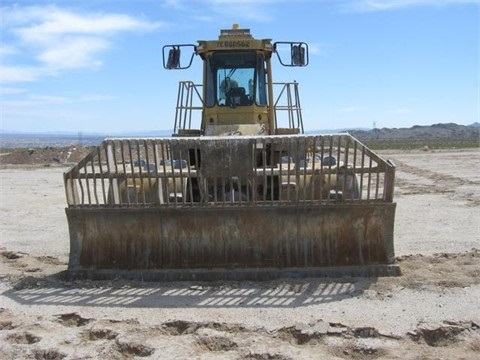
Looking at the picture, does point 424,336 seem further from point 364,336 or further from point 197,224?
point 197,224

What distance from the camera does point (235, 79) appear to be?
359 inches

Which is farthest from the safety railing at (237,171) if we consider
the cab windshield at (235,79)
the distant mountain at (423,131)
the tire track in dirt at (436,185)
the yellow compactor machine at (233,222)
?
the distant mountain at (423,131)

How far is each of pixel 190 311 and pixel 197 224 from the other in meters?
1.30

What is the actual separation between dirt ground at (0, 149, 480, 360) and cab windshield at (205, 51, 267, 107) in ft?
10.9

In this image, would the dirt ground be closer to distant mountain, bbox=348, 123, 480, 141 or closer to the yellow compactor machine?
the yellow compactor machine

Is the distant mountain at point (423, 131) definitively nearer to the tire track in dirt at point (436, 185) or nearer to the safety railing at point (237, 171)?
the tire track in dirt at point (436, 185)

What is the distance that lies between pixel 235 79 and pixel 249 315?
4.69m

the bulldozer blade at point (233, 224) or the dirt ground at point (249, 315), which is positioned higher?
the bulldozer blade at point (233, 224)

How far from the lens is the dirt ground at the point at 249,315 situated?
466cm

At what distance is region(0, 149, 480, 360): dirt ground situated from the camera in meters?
4.66

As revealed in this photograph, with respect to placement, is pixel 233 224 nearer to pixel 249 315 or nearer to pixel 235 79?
pixel 249 315

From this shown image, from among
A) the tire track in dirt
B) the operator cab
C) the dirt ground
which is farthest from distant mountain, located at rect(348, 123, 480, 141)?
the dirt ground

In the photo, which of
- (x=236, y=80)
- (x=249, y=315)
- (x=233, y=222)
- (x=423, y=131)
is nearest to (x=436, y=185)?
(x=236, y=80)

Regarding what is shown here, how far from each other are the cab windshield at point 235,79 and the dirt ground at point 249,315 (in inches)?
131
